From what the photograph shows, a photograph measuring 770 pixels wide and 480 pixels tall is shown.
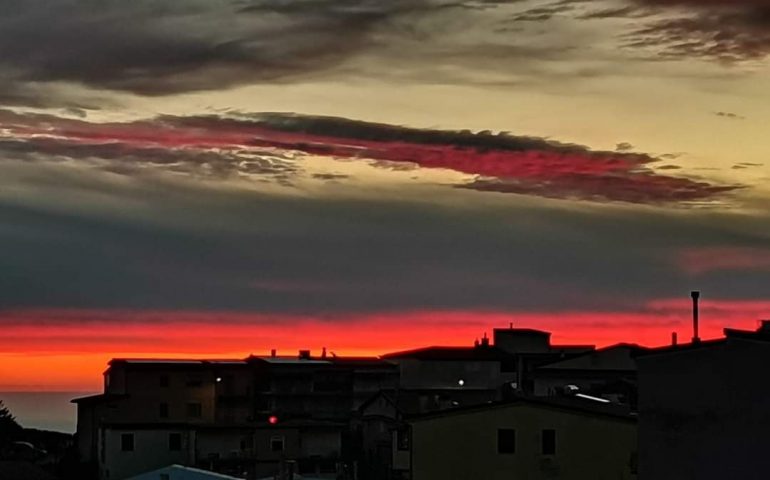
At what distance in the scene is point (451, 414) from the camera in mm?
50250

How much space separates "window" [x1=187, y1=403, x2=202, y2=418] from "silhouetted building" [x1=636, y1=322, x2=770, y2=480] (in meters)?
60.0

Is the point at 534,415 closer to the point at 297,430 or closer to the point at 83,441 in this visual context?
the point at 297,430

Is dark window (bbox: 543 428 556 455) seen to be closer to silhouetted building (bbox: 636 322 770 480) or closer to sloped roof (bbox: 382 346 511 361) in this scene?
silhouetted building (bbox: 636 322 770 480)

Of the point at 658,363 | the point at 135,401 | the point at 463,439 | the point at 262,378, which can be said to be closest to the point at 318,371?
the point at 262,378

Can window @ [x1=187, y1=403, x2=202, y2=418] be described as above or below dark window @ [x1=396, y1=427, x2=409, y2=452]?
above

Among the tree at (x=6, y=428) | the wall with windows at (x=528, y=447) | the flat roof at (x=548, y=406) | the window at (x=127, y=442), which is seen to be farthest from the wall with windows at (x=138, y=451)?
the wall with windows at (x=528, y=447)

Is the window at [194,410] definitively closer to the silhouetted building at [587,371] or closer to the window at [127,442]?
the window at [127,442]

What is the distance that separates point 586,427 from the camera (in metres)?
49.9

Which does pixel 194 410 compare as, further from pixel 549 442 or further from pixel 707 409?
pixel 707 409

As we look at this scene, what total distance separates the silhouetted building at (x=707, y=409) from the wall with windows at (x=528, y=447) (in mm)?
10895

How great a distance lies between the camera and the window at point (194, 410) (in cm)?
9581

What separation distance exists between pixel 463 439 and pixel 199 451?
118 ft

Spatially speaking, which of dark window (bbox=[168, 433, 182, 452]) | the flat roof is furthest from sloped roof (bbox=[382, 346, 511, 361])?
the flat roof

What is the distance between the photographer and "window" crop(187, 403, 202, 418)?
3772 inches
